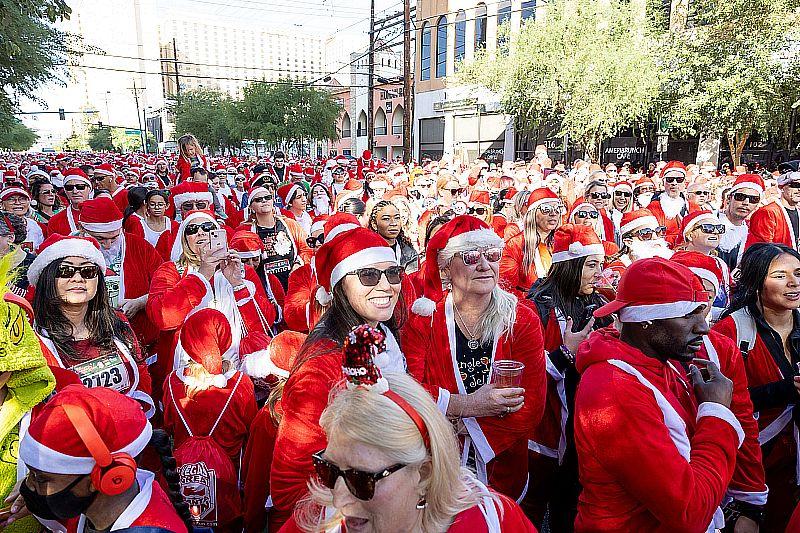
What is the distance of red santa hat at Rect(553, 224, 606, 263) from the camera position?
391cm

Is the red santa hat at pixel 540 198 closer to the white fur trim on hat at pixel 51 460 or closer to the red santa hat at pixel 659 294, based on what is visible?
the red santa hat at pixel 659 294

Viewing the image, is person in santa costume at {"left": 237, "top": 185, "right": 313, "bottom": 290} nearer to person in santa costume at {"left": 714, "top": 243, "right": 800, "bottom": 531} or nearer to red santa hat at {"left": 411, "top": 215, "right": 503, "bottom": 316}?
red santa hat at {"left": 411, "top": 215, "right": 503, "bottom": 316}

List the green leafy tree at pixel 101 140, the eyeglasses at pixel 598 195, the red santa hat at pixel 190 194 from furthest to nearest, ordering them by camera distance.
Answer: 1. the green leafy tree at pixel 101 140
2. the eyeglasses at pixel 598 195
3. the red santa hat at pixel 190 194

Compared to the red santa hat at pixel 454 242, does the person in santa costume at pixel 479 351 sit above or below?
below

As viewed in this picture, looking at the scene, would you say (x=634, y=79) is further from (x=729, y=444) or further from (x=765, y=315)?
(x=729, y=444)

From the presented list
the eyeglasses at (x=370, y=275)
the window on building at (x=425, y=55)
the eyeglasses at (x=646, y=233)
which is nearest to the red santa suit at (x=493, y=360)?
the eyeglasses at (x=370, y=275)

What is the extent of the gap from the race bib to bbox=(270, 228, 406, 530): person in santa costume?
4.18 ft

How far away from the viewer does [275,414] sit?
2475 millimetres

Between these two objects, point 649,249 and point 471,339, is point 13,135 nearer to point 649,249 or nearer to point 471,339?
point 649,249

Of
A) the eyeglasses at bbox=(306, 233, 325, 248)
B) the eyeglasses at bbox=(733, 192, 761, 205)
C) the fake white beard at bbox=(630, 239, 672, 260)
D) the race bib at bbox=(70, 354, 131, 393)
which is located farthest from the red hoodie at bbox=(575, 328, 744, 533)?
the eyeglasses at bbox=(733, 192, 761, 205)

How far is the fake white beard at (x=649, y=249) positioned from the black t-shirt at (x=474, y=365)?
9.39ft

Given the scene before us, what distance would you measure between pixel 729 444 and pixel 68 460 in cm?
225

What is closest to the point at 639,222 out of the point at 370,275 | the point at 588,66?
the point at 370,275

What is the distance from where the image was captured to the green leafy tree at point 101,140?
351 feet
